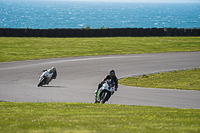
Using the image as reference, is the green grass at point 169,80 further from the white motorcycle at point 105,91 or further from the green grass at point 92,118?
the green grass at point 92,118

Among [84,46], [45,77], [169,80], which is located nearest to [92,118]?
[45,77]

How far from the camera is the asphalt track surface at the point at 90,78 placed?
1366 cm

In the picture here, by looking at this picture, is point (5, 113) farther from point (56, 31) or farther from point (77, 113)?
point (56, 31)

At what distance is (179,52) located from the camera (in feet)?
99.0

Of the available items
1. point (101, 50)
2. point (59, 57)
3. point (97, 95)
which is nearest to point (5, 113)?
point (97, 95)

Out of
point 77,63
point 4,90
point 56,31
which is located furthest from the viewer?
point 56,31

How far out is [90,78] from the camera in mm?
18906

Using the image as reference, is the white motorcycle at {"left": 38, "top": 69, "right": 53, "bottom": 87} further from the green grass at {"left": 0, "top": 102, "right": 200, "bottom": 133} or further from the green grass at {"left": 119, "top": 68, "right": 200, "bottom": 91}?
the green grass at {"left": 0, "top": 102, "right": 200, "bottom": 133}

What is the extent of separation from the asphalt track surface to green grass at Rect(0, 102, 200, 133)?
205 cm

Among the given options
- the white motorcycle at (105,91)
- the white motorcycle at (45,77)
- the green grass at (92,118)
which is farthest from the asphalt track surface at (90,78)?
the green grass at (92,118)

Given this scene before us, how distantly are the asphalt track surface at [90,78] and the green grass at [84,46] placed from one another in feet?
8.48

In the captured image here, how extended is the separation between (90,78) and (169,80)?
4185 millimetres

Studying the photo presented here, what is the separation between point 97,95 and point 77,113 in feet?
8.43

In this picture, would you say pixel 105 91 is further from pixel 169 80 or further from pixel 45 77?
pixel 169 80
